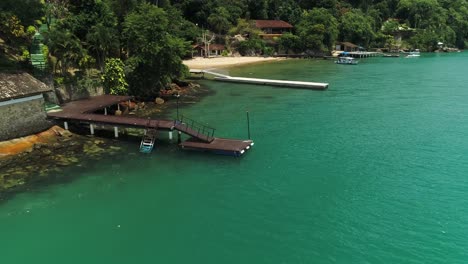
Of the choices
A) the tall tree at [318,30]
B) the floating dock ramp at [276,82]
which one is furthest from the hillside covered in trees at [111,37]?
the tall tree at [318,30]

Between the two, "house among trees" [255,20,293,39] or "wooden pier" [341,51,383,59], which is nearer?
"wooden pier" [341,51,383,59]

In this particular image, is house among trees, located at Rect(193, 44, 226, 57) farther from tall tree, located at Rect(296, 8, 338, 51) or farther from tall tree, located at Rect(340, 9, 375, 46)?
tall tree, located at Rect(340, 9, 375, 46)

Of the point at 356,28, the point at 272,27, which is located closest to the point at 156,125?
the point at 272,27

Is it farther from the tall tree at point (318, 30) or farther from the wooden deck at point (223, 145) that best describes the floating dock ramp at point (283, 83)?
the tall tree at point (318, 30)

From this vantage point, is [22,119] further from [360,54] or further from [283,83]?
[360,54]

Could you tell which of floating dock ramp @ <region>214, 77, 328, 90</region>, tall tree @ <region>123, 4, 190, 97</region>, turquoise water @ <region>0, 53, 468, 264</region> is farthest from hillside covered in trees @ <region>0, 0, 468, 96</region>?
turquoise water @ <region>0, 53, 468, 264</region>

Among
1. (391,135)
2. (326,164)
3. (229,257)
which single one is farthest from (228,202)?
(391,135)
